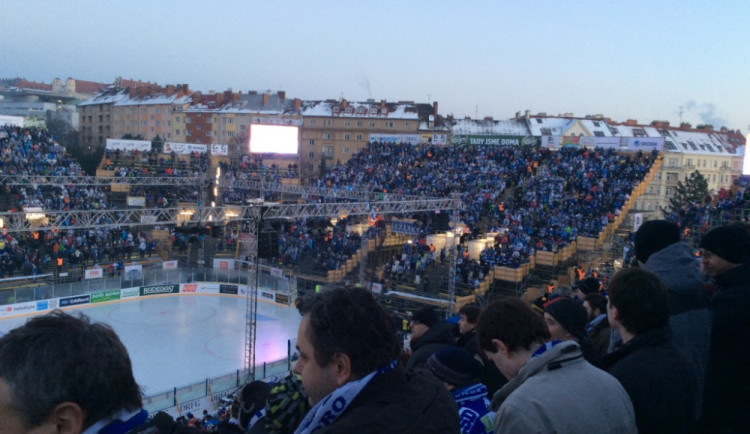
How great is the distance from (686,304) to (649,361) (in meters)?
0.66

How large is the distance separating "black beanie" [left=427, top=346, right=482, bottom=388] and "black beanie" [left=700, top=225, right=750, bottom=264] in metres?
1.64

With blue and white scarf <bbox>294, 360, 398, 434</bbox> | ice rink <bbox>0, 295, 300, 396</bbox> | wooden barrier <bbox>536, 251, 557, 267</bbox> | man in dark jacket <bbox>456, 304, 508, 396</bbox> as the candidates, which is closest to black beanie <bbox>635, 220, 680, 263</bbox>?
man in dark jacket <bbox>456, 304, 508, 396</bbox>

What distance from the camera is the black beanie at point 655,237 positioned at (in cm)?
316

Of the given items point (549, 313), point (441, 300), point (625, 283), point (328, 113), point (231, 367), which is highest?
point (328, 113)

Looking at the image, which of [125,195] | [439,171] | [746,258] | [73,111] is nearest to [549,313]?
[746,258]

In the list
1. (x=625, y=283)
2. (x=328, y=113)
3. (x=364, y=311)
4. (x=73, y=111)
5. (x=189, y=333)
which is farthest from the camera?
(x=73, y=111)

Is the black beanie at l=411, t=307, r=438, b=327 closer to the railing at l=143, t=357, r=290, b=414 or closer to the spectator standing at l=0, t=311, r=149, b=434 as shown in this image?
the spectator standing at l=0, t=311, r=149, b=434

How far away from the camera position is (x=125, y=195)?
38.2 m

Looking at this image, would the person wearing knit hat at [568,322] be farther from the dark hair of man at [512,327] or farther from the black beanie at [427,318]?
the black beanie at [427,318]

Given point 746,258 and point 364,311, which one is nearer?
point 364,311

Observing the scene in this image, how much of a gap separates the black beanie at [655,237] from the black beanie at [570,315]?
1.82 ft

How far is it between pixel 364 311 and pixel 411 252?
23.4 m

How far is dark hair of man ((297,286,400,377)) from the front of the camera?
5.41 feet

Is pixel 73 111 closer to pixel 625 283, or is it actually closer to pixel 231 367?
pixel 231 367
